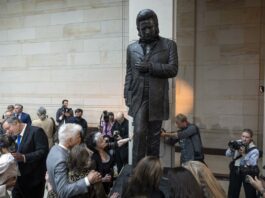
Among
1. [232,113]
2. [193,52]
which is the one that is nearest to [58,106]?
[193,52]

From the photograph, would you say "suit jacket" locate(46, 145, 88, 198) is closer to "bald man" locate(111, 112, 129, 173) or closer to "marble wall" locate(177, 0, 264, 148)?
"bald man" locate(111, 112, 129, 173)

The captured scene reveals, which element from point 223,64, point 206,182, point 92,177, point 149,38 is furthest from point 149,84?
point 223,64

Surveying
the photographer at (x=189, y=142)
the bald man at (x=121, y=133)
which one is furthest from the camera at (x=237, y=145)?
the bald man at (x=121, y=133)

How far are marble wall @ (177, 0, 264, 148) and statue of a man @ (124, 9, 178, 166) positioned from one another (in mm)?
5877

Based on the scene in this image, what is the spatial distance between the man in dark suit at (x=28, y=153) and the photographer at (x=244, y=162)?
9.29 ft

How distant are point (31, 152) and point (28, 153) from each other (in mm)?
41

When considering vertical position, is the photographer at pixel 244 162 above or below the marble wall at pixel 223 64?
below

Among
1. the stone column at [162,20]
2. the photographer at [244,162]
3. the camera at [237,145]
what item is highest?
the stone column at [162,20]

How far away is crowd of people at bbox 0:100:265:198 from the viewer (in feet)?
9.19

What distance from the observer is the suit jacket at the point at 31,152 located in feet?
15.8

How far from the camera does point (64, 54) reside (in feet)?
41.9

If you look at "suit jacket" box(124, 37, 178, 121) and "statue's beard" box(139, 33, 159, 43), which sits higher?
"statue's beard" box(139, 33, 159, 43)

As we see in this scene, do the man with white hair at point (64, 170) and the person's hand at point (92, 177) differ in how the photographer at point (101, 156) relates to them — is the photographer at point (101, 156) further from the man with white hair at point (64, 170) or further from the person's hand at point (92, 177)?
the person's hand at point (92, 177)

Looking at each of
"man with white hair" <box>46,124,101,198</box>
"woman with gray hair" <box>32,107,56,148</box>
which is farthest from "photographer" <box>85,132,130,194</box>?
"woman with gray hair" <box>32,107,56,148</box>
